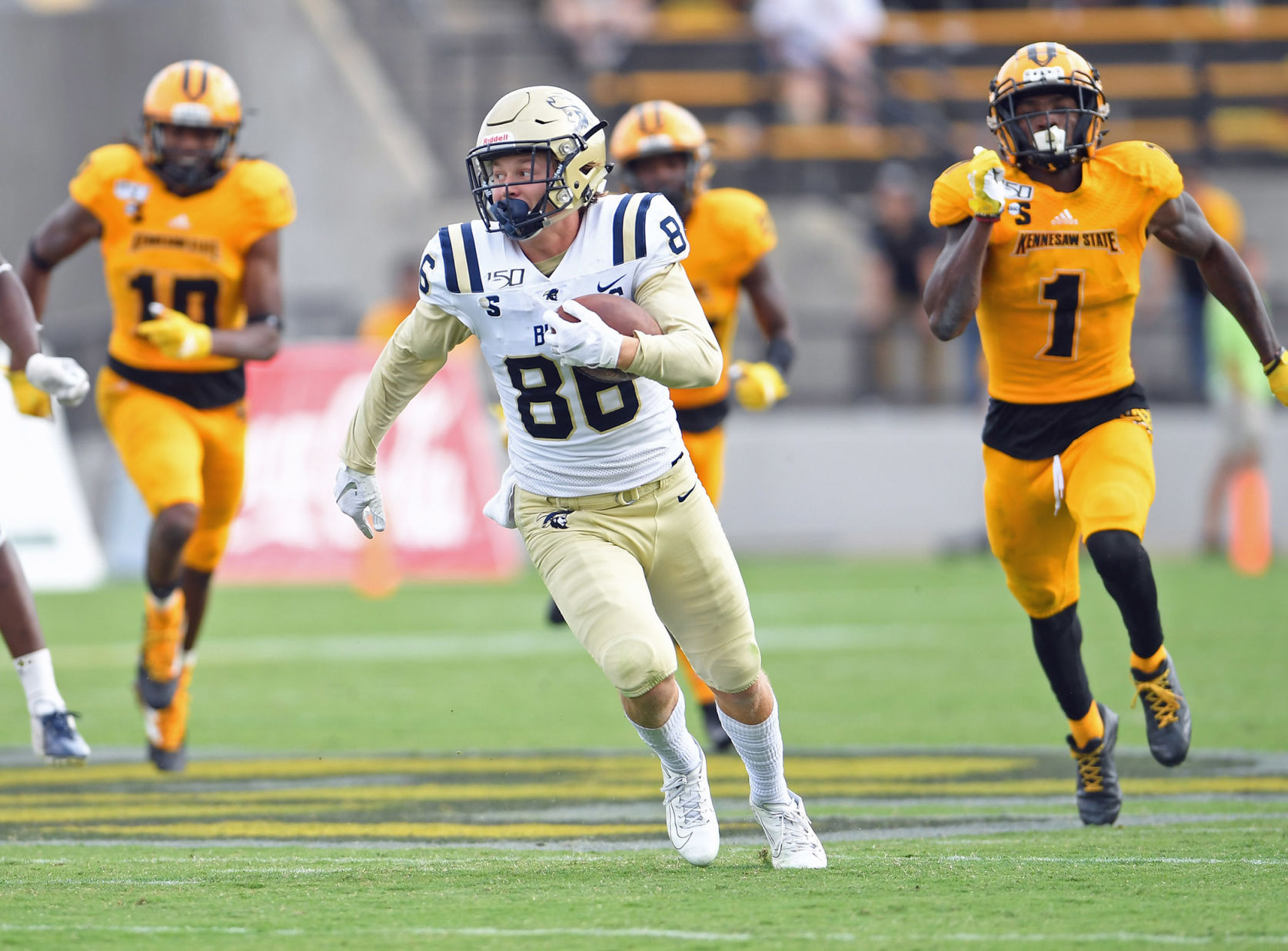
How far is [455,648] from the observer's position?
1089 cm

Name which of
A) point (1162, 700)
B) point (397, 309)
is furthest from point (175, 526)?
point (397, 309)

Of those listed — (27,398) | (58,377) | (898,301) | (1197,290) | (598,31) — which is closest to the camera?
(58,377)

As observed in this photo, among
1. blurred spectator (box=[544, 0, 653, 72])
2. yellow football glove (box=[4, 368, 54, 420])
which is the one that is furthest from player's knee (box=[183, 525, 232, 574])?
blurred spectator (box=[544, 0, 653, 72])

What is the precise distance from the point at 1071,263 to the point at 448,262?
1.86m

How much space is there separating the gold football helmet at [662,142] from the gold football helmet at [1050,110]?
6.10ft

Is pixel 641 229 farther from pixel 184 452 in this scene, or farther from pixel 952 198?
pixel 184 452

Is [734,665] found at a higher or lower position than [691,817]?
higher

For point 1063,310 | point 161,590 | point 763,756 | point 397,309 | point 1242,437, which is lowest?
point 1242,437

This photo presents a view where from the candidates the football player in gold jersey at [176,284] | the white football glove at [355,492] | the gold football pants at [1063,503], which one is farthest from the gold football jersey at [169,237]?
the gold football pants at [1063,503]

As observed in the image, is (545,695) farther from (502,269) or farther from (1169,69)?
(1169,69)

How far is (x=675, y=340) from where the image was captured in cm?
478

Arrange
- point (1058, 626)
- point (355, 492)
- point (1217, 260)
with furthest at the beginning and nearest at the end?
point (1058, 626) < point (1217, 260) < point (355, 492)

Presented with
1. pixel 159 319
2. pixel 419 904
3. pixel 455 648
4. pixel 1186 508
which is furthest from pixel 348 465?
pixel 1186 508

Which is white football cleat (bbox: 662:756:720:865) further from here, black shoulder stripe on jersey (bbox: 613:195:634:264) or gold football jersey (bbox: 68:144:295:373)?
gold football jersey (bbox: 68:144:295:373)
